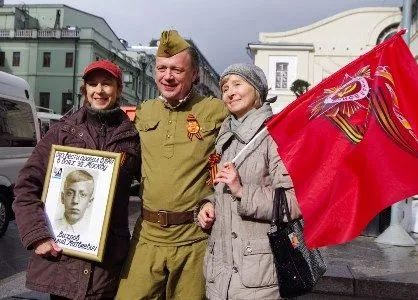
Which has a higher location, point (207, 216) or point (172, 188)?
point (172, 188)

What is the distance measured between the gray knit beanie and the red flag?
174 mm

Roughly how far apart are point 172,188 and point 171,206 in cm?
10

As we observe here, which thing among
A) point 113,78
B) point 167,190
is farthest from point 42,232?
point 113,78

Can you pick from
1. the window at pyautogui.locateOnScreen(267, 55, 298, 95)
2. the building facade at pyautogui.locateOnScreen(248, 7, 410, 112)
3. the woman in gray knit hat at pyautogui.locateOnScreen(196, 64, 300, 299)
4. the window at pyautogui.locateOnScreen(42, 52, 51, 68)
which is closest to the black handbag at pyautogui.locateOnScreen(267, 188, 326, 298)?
the woman in gray knit hat at pyautogui.locateOnScreen(196, 64, 300, 299)

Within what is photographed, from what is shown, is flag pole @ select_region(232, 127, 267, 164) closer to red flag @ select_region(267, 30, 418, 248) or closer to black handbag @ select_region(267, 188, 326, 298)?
red flag @ select_region(267, 30, 418, 248)

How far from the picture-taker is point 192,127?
114 inches

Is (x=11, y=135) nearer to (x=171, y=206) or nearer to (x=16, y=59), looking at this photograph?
Result: (x=171, y=206)

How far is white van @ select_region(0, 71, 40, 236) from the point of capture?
832 centimetres

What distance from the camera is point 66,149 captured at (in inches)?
105

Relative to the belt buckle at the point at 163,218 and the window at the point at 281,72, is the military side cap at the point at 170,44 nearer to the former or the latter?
the belt buckle at the point at 163,218

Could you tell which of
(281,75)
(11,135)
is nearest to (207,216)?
(11,135)

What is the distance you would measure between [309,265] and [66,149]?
4.49ft

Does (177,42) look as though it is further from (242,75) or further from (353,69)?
(353,69)

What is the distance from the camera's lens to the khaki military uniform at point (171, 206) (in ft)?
9.23
